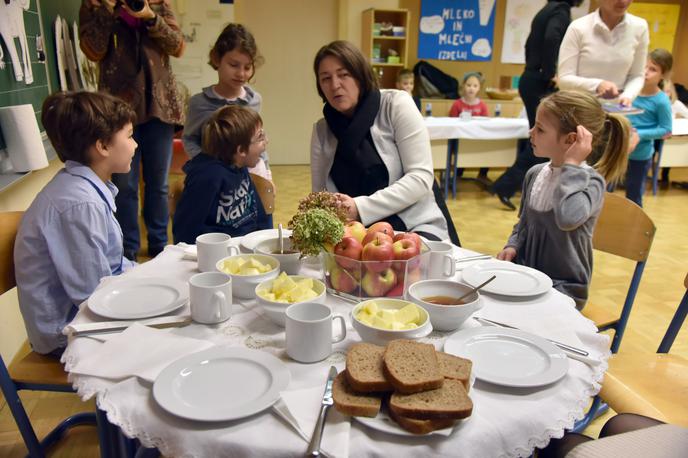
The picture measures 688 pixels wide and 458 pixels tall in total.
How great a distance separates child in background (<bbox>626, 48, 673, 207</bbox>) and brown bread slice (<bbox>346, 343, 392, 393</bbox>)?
12.0 ft

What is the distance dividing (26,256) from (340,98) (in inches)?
46.3

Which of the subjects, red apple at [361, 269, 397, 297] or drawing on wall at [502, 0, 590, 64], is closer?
red apple at [361, 269, 397, 297]

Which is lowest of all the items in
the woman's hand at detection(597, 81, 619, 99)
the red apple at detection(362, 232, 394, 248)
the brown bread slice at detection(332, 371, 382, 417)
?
the brown bread slice at detection(332, 371, 382, 417)

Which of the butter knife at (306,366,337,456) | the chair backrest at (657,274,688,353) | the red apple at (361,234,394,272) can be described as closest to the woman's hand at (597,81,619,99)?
the chair backrest at (657,274,688,353)

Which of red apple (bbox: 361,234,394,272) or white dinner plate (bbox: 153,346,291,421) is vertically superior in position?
red apple (bbox: 361,234,394,272)

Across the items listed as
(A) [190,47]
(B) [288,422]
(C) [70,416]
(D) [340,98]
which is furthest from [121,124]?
(A) [190,47]

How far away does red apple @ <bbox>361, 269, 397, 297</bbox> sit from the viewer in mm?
1112

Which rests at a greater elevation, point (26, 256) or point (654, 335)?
point (26, 256)

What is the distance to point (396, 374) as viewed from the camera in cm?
77

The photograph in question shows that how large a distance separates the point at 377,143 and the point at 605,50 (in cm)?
201

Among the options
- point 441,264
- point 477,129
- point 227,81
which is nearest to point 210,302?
point 441,264

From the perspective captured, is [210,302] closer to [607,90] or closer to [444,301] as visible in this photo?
[444,301]

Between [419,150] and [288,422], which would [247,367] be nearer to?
[288,422]

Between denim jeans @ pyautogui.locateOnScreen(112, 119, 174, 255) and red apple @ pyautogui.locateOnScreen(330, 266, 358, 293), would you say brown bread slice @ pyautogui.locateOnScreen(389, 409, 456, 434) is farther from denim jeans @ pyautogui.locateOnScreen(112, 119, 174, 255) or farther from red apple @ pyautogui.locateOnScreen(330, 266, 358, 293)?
denim jeans @ pyautogui.locateOnScreen(112, 119, 174, 255)
